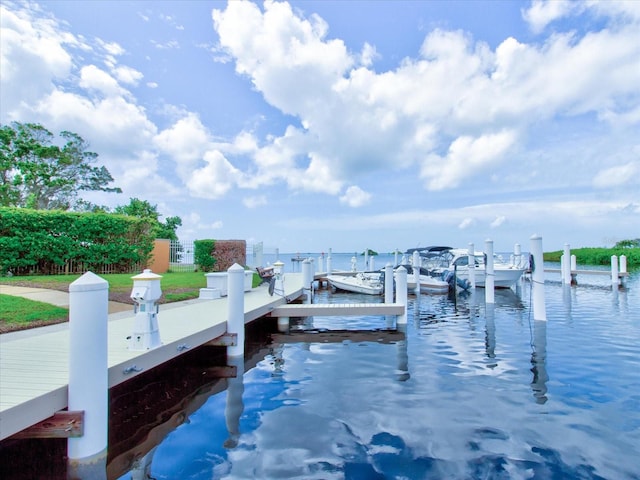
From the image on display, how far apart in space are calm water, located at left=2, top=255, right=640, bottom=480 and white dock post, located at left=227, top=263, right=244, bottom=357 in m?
0.40

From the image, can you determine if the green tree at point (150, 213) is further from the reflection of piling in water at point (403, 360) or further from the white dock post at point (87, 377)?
the white dock post at point (87, 377)

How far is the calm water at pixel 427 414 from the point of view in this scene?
3246 millimetres

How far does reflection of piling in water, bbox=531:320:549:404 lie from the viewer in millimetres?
4977

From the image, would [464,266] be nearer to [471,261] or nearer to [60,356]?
[471,261]

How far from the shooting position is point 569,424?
4012 mm

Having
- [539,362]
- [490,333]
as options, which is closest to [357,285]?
[490,333]

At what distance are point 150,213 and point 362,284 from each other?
16920mm

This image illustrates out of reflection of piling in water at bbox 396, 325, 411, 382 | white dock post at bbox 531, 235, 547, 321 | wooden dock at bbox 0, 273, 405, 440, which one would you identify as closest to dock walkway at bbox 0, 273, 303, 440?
wooden dock at bbox 0, 273, 405, 440

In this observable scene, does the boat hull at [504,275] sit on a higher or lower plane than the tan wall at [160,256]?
lower

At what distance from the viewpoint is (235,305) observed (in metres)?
6.25

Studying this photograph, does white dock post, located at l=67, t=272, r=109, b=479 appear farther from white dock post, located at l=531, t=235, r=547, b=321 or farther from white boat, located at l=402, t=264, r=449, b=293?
white boat, located at l=402, t=264, r=449, b=293

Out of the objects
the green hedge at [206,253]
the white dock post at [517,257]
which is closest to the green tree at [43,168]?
the green hedge at [206,253]

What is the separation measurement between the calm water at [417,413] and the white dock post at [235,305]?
401mm

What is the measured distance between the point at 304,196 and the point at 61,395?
2289 centimetres
